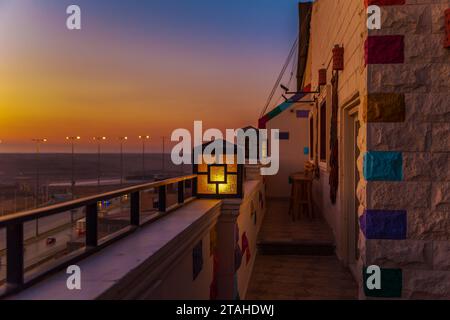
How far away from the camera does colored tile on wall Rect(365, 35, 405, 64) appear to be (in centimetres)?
345

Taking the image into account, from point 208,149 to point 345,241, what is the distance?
2920 millimetres

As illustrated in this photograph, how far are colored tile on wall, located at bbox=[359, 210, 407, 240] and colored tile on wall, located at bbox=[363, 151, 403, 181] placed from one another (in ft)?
1.06

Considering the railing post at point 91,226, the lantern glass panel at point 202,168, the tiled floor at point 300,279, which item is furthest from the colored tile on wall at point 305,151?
the railing post at point 91,226

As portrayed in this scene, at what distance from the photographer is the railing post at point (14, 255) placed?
165 cm

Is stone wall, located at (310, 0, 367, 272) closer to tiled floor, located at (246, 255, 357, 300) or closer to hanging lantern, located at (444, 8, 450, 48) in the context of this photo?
tiled floor, located at (246, 255, 357, 300)

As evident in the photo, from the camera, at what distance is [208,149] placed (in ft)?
15.7

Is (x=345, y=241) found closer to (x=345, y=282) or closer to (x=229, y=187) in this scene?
(x=345, y=282)

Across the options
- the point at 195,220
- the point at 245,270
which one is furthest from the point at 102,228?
the point at 195,220

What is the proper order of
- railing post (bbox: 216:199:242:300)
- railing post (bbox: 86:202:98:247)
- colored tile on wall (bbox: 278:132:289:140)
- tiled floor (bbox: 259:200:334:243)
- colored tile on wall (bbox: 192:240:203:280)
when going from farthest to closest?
colored tile on wall (bbox: 278:132:289:140), tiled floor (bbox: 259:200:334:243), railing post (bbox: 216:199:242:300), colored tile on wall (bbox: 192:240:203:280), railing post (bbox: 86:202:98:247)

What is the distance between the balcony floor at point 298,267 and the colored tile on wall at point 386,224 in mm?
1896

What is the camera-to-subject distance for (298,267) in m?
6.30

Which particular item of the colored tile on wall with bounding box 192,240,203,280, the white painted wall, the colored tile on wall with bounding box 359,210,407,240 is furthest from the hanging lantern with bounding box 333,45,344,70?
the white painted wall

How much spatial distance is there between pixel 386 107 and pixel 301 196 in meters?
6.08

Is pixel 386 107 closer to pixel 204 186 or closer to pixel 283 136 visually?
pixel 204 186
